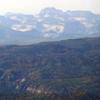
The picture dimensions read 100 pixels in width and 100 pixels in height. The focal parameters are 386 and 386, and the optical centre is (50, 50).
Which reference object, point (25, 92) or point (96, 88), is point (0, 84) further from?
point (96, 88)

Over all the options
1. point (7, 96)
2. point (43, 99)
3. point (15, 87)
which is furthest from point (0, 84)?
point (43, 99)

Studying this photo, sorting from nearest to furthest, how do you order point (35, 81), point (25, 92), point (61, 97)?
point (61, 97) < point (25, 92) < point (35, 81)

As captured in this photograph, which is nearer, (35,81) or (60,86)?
(60,86)

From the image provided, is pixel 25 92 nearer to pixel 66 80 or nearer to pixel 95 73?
pixel 66 80

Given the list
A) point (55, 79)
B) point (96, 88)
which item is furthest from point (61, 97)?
point (55, 79)

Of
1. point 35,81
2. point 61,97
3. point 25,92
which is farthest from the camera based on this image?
point 35,81

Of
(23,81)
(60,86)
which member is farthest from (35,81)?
(60,86)

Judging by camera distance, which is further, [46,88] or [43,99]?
[46,88]

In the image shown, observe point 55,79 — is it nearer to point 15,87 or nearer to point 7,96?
point 15,87
